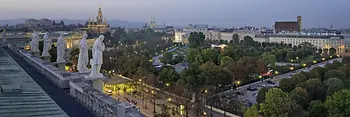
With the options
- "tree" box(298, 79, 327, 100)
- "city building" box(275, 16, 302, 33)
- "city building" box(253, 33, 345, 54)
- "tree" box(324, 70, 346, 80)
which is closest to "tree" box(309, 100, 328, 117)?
"tree" box(298, 79, 327, 100)

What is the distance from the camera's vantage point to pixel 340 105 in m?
25.2

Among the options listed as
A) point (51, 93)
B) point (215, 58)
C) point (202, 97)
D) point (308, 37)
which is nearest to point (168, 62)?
point (215, 58)

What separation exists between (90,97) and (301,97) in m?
26.6

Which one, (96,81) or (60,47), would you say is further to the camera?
(60,47)

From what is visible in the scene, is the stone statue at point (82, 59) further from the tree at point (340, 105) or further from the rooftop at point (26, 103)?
the tree at point (340, 105)

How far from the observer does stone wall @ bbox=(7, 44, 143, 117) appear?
25.2ft

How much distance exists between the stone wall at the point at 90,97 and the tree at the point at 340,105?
20948 millimetres

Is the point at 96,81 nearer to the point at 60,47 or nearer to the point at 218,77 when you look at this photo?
the point at 60,47

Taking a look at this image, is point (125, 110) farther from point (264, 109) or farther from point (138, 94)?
point (138, 94)

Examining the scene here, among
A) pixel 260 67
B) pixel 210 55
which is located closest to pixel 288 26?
pixel 210 55

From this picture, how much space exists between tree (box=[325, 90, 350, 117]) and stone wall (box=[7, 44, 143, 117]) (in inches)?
825

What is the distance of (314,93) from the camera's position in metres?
34.6

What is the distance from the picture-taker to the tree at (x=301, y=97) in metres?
30.9

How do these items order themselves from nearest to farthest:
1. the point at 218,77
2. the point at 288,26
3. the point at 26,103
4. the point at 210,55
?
1. the point at 26,103
2. the point at 218,77
3. the point at 210,55
4. the point at 288,26
